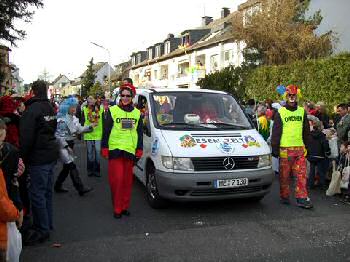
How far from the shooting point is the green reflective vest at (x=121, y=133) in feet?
22.6

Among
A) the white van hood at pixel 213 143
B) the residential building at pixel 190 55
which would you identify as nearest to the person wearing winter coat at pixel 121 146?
the white van hood at pixel 213 143

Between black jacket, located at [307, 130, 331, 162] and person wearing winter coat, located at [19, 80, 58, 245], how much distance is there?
A: 5.18 metres

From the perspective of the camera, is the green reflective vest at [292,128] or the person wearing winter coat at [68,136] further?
the person wearing winter coat at [68,136]

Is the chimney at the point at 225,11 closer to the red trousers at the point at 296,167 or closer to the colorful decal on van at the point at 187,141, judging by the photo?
the red trousers at the point at 296,167

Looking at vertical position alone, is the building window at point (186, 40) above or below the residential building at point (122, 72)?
above

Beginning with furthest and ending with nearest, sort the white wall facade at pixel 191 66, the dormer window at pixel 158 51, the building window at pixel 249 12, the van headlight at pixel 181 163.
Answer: the dormer window at pixel 158 51 → the white wall facade at pixel 191 66 → the building window at pixel 249 12 → the van headlight at pixel 181 163

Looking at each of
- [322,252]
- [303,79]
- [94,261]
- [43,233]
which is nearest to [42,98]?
[43,233]

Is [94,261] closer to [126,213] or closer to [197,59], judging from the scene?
[126,213]

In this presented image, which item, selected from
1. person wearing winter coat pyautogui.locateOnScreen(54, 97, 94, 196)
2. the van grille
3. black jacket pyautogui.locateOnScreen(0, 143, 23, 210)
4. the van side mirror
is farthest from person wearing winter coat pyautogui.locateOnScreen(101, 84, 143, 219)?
black jacket pyautogui.locateOnScreen(0, 143, 23, 210)

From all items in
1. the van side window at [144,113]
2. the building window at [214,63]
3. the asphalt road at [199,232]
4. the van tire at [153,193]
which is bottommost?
the asphalt road at [199,232]

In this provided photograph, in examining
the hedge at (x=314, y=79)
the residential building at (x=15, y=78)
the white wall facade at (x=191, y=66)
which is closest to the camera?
the hedge at (x=314, y=79)

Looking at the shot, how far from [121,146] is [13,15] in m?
13.7

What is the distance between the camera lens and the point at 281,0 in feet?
85.5

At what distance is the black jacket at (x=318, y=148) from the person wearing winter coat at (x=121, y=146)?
3.70 meters
